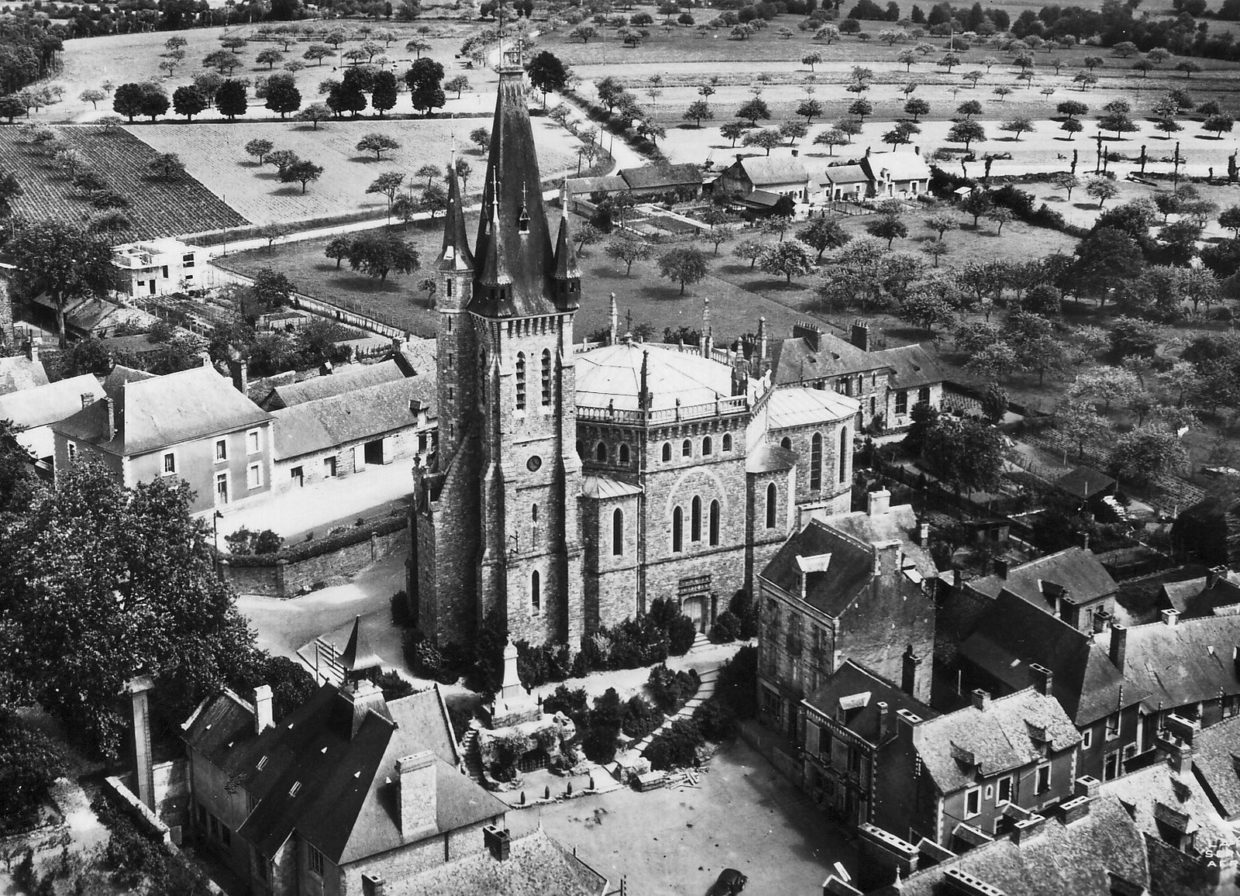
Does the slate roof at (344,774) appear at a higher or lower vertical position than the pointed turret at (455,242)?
lower

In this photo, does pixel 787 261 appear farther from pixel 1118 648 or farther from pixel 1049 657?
pixel 1118 648

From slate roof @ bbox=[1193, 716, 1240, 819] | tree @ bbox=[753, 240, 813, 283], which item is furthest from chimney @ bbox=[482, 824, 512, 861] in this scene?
tree @ bbox=[753, 240, 813, 283]

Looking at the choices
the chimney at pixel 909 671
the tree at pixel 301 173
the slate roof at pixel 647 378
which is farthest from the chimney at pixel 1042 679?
the tree at pixel 301 173

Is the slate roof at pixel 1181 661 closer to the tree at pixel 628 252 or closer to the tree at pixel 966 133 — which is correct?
the tree at pixel 628 252

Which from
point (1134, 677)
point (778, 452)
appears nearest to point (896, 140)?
point (778, 452)

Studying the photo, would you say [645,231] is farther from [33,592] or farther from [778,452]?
[33,592]
